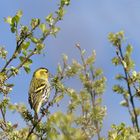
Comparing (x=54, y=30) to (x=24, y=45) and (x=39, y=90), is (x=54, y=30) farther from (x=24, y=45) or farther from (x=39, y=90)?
(x=39, y=90)

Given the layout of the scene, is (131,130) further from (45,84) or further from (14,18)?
(45,84)

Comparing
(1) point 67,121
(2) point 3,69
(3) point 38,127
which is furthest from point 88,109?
(1) point 67,121

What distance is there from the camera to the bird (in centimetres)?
675

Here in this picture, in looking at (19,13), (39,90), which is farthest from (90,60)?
(39,90)

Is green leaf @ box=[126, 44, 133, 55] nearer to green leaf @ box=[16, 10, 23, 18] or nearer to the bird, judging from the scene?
green leaf @ box=[16, 10, 23, 18]

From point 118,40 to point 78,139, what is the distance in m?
3.34

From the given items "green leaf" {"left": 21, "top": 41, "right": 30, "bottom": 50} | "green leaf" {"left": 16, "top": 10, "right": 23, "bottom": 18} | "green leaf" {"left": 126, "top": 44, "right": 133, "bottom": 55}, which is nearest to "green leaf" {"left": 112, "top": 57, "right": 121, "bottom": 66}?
"green leaf" {"left": 126, "top": 44, "right": 133, "bottom": 55}

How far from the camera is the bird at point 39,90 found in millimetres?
6750

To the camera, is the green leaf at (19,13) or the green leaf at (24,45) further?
the green leaf at (19,13)

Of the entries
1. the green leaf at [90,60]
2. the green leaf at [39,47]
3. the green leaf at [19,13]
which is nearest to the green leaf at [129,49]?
the green leaf at [90,60]

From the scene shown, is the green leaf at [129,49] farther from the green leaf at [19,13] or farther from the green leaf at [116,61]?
the green leaf at [19,13]

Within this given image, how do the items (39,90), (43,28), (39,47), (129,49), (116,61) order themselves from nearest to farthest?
(116,61), (129,49), (39,47), (43,28), (39,90)

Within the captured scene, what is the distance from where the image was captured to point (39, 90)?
759cm

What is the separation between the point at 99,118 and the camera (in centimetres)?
554
